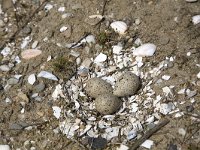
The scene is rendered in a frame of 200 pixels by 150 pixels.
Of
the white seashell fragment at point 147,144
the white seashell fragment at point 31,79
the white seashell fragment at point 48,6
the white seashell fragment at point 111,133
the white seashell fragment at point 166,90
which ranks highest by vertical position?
the white seashell fragment at point 48,6

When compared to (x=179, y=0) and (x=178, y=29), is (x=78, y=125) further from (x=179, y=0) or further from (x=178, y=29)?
(x=179, y=0)

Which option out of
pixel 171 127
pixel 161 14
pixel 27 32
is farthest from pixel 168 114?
pixel 27 32

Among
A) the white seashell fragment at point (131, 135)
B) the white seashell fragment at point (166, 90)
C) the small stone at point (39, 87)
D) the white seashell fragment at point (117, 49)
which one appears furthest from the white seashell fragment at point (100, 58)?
the white seashell fragment at point (131, 135)

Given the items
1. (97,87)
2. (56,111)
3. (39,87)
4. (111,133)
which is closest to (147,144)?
(111,133)

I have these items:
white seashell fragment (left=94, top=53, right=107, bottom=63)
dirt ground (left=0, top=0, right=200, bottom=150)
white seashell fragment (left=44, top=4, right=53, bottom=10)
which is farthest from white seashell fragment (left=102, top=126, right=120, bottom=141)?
white seashell fragment (left=44, top=4, right=53, bottom=10)

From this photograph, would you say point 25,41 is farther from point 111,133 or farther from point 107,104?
point 111,133

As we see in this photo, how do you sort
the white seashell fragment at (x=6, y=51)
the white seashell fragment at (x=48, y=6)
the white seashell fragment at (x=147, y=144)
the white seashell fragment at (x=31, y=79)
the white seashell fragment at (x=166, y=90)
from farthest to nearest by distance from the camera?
the white seashell fragment at (x=48, y=6) < the white seashell fragment at (x=6, y=51) < the white seashell fragment at (x=31, y=79) < the white seashell fragment at (x=166, y=90) < the white seashell fragment at (x=147, y=144)

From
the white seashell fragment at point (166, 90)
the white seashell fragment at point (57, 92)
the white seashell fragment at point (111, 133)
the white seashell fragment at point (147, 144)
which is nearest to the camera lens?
the white seashell fragment at point (147, 144)

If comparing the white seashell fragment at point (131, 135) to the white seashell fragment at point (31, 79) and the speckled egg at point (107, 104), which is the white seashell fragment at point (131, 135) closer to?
the speckled egg at point (107, 104)
